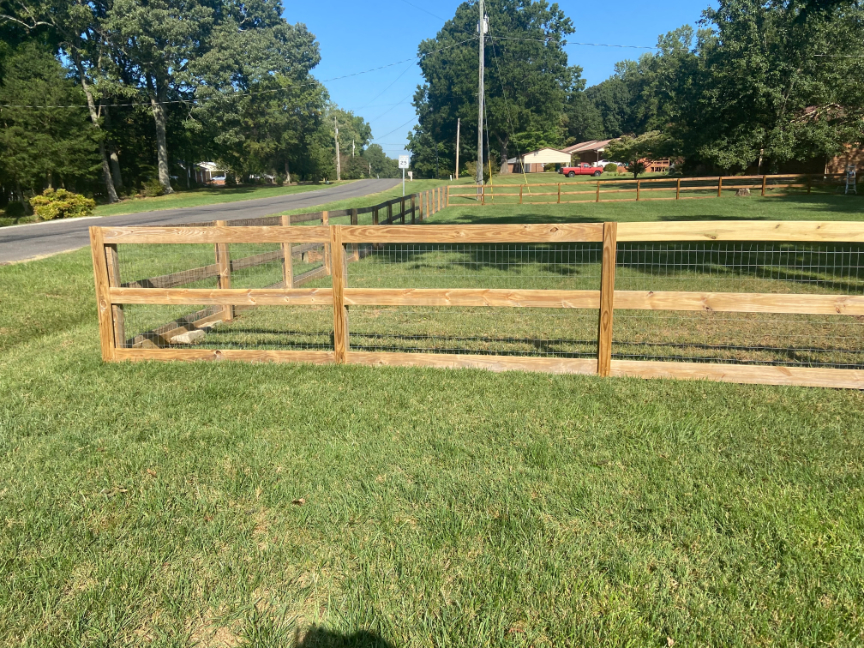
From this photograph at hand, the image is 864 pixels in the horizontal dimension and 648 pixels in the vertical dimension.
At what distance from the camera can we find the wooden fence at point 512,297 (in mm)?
5160

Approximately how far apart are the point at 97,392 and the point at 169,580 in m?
3.03

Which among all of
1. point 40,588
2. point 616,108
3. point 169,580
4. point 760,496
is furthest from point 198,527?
point 616,108

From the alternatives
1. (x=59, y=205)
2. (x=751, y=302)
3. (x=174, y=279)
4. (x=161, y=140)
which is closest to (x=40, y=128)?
(x=59, y=205)

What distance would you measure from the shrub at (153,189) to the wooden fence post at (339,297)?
3851cm

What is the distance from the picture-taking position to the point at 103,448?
413 centimetres

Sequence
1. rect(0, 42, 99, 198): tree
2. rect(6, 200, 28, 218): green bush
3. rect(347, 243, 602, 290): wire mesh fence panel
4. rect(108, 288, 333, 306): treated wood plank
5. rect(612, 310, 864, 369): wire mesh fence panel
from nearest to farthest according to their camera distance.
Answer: rect(108, 288, 333, 306): treated wood plank, rect(612, 310, 864, 369): wire mesh fence panel, rect(347, 243, 602, 290): wire mesh fence panel, rect(0, 42, 99, 198): tree, rect(6, 200, 28, 218): green bush

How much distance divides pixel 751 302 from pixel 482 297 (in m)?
2.28

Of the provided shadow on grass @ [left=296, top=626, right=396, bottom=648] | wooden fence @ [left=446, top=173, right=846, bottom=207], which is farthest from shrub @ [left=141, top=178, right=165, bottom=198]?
shadow on grass @ [left=296, top=626, right=396, bottom=648]

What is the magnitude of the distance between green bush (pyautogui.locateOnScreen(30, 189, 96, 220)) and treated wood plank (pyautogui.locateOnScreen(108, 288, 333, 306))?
23662mm

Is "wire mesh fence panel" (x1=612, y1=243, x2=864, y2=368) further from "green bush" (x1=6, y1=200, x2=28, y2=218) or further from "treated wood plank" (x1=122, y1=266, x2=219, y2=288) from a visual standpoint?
"green bush" (x1=6, y1=200, x2=28, y2=218)

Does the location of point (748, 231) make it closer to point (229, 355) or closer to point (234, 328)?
point (229, 355)

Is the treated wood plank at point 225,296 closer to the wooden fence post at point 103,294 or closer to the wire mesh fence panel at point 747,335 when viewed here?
the wooden fence post at point 103,294

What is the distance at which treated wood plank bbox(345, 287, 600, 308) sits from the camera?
5449mm

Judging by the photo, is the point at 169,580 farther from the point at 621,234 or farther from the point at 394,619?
the point at 621,234
